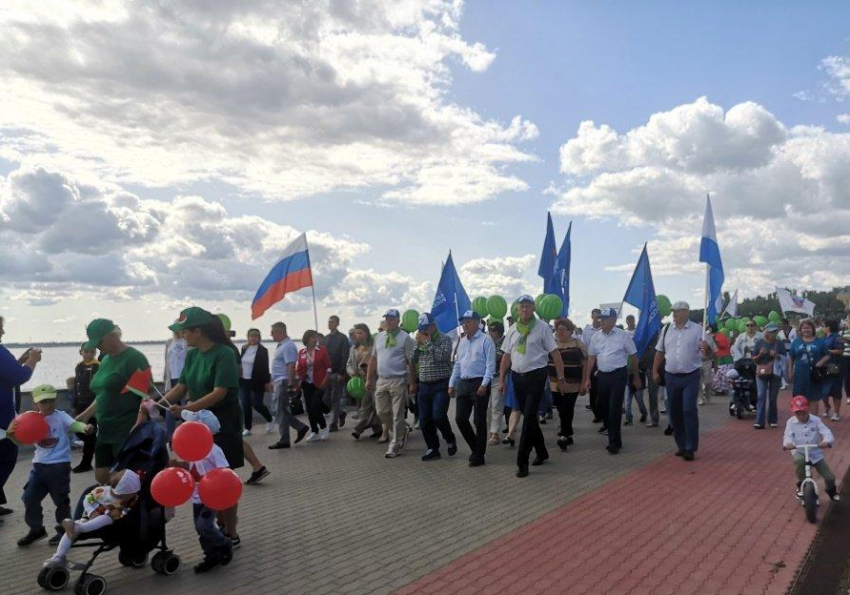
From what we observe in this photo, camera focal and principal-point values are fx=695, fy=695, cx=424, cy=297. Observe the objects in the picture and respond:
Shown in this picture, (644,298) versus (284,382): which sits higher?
(644,298)

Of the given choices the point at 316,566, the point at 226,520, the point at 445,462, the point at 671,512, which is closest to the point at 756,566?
the point at 671,512

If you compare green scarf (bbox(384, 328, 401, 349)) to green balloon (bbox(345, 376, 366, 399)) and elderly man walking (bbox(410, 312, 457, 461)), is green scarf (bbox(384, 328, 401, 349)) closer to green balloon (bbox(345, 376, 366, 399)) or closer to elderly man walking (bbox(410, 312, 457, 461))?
elderly man walking (bbox(410, 312, 457, 461))

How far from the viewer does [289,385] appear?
10727mm

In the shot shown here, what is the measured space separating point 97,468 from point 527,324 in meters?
4.90

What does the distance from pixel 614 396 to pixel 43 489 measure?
22.4ft

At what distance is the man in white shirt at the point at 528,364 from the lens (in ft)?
26.5

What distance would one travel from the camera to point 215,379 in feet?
17.6

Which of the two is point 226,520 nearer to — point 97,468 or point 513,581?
point 97,468

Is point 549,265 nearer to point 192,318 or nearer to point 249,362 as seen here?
point 249,362

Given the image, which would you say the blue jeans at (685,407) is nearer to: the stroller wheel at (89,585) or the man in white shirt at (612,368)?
the man in white shirt at (612,368)

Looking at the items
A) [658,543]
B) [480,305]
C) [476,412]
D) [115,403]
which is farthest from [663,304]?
[115,403]

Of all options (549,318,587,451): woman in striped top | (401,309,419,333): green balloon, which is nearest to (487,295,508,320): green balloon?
(401,309,419,333): green balloon

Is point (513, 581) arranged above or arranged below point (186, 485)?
below

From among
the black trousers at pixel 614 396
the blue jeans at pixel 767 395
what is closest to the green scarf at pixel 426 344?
the black trousers at pixel 614 396
